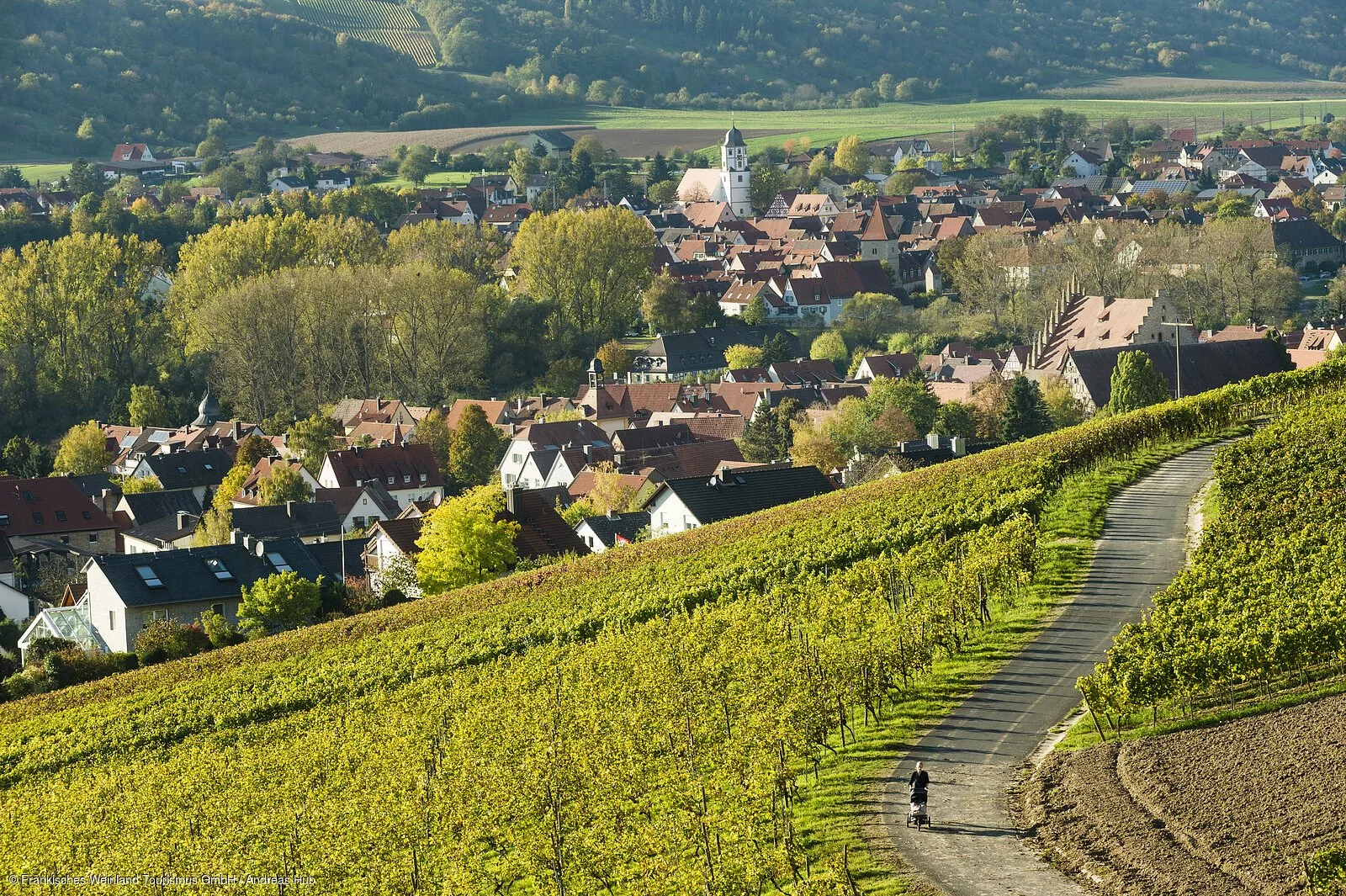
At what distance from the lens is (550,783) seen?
23.1m

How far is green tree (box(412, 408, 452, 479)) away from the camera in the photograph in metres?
84.9

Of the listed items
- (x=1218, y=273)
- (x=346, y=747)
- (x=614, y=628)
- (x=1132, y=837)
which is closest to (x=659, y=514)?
(x=614, y=628)

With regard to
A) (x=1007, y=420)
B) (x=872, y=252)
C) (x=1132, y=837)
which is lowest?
(x=872, y=252)

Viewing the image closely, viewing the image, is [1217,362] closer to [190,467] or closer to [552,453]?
[552,453]

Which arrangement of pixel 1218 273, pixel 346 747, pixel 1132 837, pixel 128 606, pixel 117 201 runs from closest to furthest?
pixel 1132 837, pixel 346 747, pixel 128 606, pixel 1218 273, pixel 117 201

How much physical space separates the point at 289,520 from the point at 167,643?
21620 millimetres

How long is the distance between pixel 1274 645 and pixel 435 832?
34.0 feet

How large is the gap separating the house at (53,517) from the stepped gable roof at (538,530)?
2099 cm

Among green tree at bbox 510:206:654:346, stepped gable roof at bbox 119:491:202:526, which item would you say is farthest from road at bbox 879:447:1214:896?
green tree at bbox 510:206:654:346

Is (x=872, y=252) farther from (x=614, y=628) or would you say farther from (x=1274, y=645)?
Result: (x=1274, y=645)

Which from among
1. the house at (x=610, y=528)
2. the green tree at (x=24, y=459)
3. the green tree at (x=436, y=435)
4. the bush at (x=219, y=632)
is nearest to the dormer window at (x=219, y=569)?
the bush at (x=219, y=632)

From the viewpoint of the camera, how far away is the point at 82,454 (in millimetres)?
88062

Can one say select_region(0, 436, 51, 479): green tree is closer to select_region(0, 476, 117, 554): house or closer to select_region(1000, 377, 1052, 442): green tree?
select_region(0, 476, 117, 554): house

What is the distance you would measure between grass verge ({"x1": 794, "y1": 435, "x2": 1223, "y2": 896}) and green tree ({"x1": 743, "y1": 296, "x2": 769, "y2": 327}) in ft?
259
